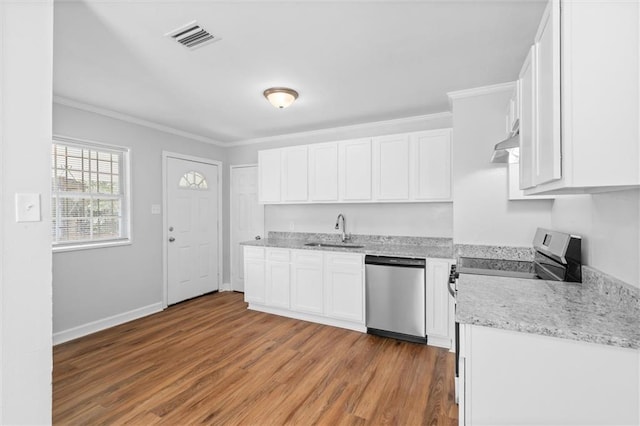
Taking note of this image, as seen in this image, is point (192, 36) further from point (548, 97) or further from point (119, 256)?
point (119, 256)

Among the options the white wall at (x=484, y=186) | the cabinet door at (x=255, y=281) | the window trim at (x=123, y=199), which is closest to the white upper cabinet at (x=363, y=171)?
the white wall at (x=484, y=186)

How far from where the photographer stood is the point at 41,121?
4.95 ft

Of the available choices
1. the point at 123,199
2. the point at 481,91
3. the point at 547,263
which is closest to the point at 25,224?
the point at 123,199

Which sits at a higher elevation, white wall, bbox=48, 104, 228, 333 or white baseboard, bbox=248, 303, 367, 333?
white wall, bbox=48, 104, 228, 333

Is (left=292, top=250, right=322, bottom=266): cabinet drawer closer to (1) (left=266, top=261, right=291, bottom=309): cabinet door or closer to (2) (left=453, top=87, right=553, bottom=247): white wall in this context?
(1) (left=266, top=261, right=291, bottom=309): cabinet door

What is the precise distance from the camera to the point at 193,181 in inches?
184

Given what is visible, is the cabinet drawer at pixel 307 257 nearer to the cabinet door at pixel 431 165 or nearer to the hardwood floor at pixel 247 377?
the hardwood floor at pixel 247 377

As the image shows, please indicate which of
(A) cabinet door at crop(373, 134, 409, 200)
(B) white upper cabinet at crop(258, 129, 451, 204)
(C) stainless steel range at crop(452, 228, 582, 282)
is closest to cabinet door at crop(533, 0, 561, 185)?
(C) stainless steel range at crop(452, 228, 582, 282)

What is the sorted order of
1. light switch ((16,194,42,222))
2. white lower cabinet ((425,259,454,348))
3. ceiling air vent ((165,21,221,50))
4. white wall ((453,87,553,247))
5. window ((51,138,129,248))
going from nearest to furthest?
1. light switch ((16,194,42,222))
2. ceiling air vent ((165,21,221,50))
3. white wall ((453,87,553,247))
4. white lower cabinet ((425,259,454,348))
5. window ((51,138,129,248))

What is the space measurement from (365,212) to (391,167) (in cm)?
78

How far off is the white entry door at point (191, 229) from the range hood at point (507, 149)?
13.0 ft

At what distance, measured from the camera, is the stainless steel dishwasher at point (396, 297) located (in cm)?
309

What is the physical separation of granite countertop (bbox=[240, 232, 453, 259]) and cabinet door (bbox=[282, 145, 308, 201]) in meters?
0.67

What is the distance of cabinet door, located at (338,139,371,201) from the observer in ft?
12.2
